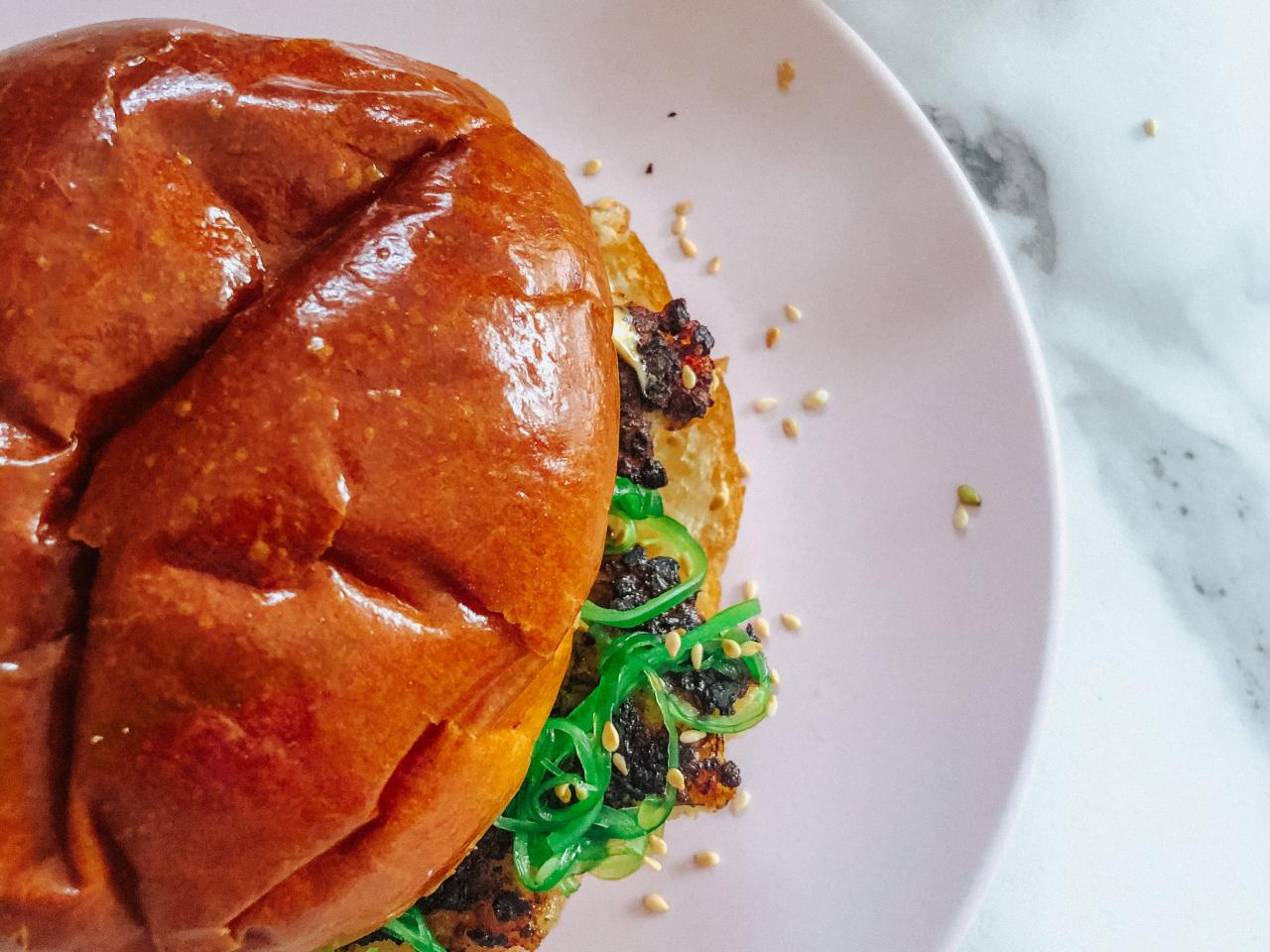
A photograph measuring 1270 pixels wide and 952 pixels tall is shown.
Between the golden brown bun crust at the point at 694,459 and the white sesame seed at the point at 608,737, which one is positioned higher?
the golden brown bun crust at the point at 694,459

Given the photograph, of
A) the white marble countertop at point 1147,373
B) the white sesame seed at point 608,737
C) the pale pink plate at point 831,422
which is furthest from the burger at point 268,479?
the white marble countertop at point 1147,373

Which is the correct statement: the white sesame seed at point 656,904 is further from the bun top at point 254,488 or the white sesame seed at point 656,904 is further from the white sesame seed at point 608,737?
the bun top at point 254,488

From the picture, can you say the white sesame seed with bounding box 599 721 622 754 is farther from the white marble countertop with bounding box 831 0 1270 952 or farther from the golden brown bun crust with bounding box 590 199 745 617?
the white marble countertop with bounding box 831 0 1270 952

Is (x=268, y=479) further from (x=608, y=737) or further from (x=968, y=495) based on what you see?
(x=968, y=495)

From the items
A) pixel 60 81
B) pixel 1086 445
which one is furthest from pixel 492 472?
pixel 1086 445

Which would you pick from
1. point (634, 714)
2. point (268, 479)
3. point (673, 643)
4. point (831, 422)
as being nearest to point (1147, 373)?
point (831, 422)

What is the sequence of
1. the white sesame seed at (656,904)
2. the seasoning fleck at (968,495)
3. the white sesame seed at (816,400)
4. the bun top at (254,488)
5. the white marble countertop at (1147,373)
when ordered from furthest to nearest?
the white marble countertop at (1147,373)
the white sesame seed at (816,400)
the seasoning fleck at (968,495)
the white sesame seed at (656,904)
the bun top at (254,488)

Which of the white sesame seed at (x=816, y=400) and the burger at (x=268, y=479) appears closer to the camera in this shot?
the burger at (x=268, y=479)
